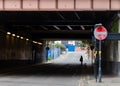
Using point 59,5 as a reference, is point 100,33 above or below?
below

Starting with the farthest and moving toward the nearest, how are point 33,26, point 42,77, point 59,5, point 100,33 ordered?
point 33,26 < point 59,5 < point 42,77 < point 100,33

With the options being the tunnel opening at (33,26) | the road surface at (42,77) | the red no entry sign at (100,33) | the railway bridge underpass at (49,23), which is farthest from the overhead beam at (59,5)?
the red no entry sign at (100,33)

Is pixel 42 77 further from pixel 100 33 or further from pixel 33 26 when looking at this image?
pixel 33 26

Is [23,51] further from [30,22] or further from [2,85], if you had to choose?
[2,85]

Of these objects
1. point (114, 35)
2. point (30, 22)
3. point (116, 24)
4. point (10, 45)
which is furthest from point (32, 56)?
point (114, 35)

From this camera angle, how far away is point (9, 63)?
5634cm

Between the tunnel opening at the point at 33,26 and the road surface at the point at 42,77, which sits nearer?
the road surface at the point at 42,77

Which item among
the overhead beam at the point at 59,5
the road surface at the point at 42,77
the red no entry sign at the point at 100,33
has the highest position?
the overhead beam at the point at 59,5

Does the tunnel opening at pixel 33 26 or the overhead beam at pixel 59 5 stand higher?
the overhead beam at pixel 59 5

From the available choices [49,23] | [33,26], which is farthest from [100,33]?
[33,26]

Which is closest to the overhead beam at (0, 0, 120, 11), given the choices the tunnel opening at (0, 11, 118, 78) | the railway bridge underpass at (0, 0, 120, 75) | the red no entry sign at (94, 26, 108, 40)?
the railway bridge underpass at (0, 0, 120, 75)

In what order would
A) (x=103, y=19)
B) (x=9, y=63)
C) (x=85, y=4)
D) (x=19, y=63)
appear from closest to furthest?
(x=85, y=4) → (x=103, y=19) → (x=9, y=63) → (x=19, y=63)

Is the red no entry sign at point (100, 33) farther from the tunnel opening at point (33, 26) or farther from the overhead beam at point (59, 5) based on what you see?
the tunnel opening at point (33, 26)

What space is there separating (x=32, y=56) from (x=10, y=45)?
68.8ft
